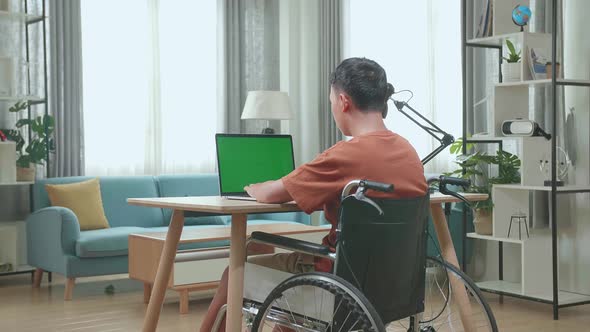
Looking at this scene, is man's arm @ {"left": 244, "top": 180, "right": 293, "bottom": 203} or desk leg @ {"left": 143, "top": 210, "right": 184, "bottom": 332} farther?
desk leg @ {"left": 143, "top": 210, "right": 184, "bottom": 332}

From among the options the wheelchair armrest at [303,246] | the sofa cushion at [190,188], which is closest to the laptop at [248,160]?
the wheelchair armrest at [303,246]

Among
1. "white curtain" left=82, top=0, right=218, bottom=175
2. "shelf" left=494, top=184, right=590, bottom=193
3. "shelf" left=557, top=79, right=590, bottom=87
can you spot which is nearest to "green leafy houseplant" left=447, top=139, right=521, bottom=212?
"shelf" left=494, top=184, right=590, bottom=193

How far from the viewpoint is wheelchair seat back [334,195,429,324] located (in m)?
2.29

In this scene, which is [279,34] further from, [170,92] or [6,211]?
[6,211]

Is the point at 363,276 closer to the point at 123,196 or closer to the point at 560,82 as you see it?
the point at 560,82

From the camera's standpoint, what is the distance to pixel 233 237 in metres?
2.76

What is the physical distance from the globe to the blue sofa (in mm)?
2214

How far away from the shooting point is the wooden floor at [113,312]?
4.18 metres

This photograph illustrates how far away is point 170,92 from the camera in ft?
21.8

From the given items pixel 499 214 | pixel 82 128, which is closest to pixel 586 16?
pixel 499 214

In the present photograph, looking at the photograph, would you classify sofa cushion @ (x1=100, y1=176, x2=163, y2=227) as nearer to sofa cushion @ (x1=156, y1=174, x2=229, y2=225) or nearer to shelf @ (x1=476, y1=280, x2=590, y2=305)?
sofa cushion @ (x1=156, y1=174, x2=229, y2=225)

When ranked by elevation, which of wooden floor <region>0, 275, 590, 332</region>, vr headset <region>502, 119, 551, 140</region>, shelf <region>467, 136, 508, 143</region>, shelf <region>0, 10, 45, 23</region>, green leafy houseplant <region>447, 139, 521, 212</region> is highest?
shelf <region>0, 10, 45, 23</region>

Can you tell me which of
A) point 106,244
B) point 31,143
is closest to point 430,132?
point 106,244

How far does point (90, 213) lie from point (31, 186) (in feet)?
2.03
